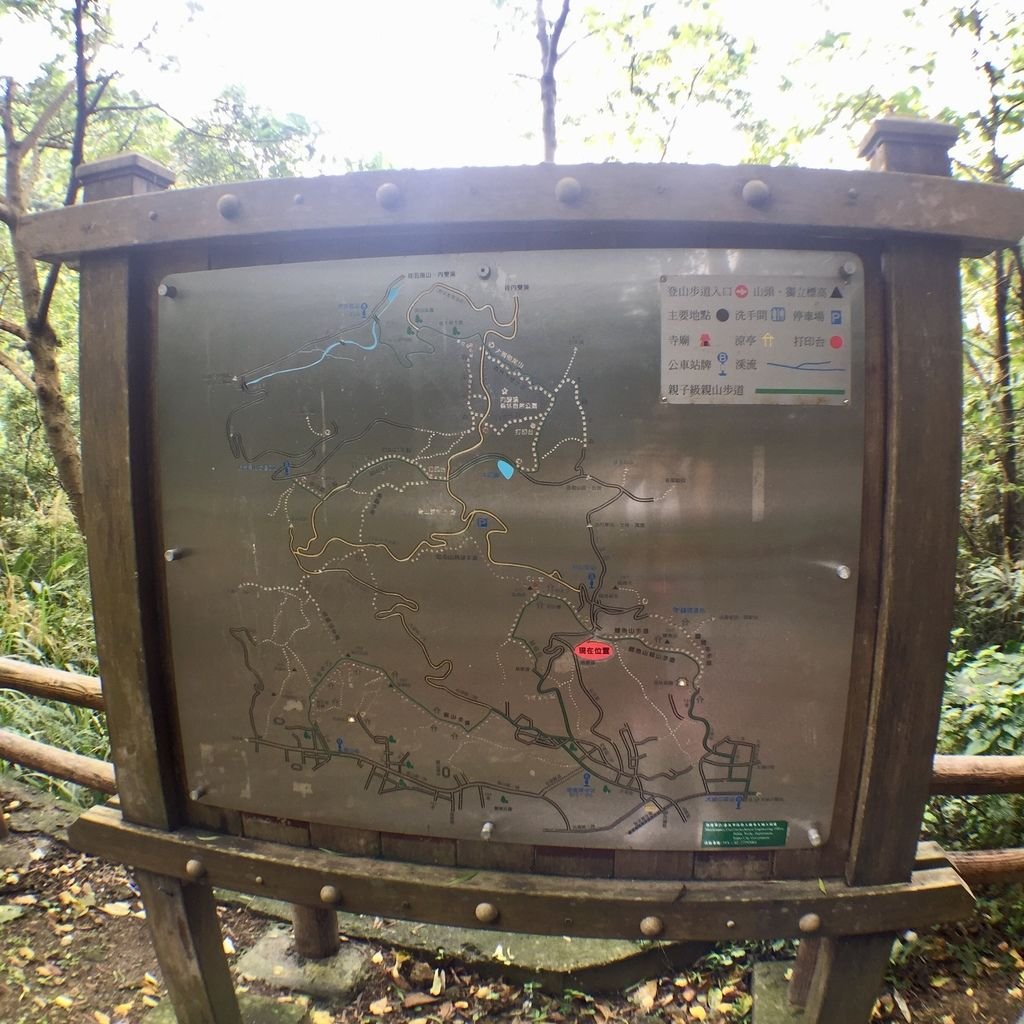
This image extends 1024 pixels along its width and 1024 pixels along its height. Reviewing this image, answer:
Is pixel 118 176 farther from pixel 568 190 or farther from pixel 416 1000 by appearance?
pixel 416 1000

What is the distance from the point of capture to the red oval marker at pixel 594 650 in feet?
4.89

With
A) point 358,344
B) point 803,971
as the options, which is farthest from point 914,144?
point 803,971

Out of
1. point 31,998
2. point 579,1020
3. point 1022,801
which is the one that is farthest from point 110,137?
point 1022,801

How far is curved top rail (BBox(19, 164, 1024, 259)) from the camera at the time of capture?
1.32 metres

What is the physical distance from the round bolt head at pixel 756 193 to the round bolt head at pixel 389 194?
755 mm

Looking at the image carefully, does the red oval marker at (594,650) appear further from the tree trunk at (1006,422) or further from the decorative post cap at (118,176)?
the tree trunk at (1006,422)

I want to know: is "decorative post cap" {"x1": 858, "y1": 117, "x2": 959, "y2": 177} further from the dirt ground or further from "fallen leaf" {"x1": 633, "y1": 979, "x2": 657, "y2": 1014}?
"fallen leaf" {"x1": 633, "y1": 979, "x2": 657, "y2": 1014}

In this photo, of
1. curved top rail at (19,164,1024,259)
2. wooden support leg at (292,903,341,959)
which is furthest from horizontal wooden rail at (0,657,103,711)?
curved top rail at (19,164,1024,259)

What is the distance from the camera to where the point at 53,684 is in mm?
2639

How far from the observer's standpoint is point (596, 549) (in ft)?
4.80

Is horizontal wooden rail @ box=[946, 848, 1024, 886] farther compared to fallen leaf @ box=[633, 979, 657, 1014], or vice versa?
fallen leaf @ box=[633, 979, 657, 1014]

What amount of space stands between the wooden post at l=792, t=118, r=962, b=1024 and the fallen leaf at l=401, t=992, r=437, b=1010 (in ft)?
6.11

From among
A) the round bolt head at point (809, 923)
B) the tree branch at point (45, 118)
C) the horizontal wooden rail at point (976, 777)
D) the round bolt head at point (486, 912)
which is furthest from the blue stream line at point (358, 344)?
the tree branch at point (45, 118)

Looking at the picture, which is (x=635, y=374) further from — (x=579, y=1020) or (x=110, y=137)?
(x=110, y=137)
